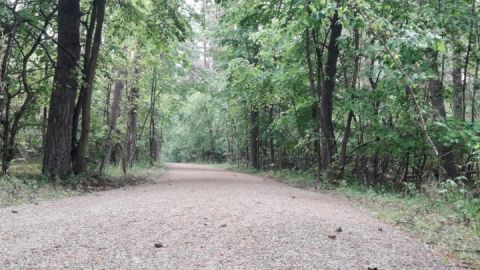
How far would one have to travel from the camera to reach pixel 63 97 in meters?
10.2

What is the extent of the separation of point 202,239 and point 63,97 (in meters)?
7.33

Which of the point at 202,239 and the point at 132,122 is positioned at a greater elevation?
the point at 132,122

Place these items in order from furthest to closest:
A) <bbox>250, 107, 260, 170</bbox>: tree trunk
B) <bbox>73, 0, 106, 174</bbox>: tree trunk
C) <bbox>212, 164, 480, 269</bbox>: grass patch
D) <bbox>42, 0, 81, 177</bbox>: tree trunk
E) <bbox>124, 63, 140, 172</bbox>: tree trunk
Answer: <bbox>250, 107, 260, 170</bbox>: tree trunk, <bbox>124, 63, 140, 172</bbox>: tree trunk, <bbox>73, 0, 106, 174</bbox>: tree trunk, <bbox>42, 0, 81, 177</bbox>: tree trunk, <bbox>212, 164, 480, 269</bbox>: grass patch

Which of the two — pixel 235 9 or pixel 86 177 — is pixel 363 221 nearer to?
pixel 86 177

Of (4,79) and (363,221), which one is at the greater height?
(4,79)

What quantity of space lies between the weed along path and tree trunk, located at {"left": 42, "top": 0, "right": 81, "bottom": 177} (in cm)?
398

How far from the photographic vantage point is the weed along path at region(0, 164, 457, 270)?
12.0 ft

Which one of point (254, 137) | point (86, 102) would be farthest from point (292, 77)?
point (254, 137)

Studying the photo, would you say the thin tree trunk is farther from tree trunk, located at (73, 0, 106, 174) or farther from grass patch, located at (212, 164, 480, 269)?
grass patch, located at (212, 164, 480, 269)

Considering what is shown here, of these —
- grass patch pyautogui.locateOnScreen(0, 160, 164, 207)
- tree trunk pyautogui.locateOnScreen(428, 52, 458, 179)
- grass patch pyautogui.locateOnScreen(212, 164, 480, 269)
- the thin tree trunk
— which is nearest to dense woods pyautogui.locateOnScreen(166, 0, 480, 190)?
tree trunk pyautogui.locateOnScreen(428, 52, 458, 179)

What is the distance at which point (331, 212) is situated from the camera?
6.41m

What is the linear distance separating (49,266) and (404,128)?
1028cm

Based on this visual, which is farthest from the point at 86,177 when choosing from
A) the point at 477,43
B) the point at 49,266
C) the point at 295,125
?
the point at 477,43

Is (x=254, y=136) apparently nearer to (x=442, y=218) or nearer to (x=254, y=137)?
(x=254, y=137)
